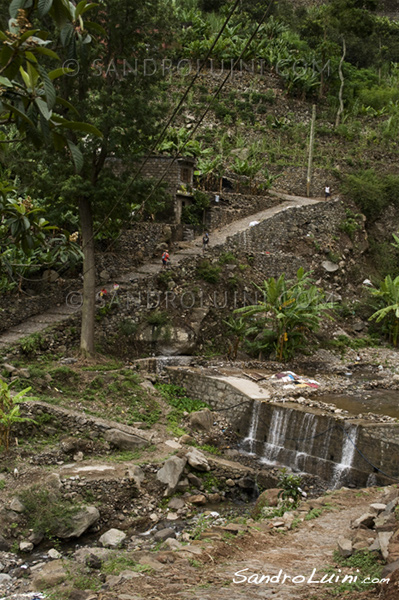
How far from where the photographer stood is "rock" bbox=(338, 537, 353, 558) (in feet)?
20.2

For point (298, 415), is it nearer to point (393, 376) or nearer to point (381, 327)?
point (393, 376)

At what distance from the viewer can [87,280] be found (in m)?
14.5

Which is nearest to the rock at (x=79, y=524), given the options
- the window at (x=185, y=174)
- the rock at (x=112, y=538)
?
the rock at (x=112, y=538)

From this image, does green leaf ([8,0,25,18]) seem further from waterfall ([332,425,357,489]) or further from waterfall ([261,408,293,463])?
waterfall ([261,408,293,463])

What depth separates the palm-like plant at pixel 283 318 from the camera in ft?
54.5

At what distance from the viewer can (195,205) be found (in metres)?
22.7

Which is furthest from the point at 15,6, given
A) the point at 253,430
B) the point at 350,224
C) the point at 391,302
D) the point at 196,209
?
the point at 350,224

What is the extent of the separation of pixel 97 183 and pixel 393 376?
31.9 ft

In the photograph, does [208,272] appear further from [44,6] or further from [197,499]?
[44,6]

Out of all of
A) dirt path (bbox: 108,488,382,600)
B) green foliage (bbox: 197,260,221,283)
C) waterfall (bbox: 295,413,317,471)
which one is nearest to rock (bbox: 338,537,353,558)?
dirt path (bbox: 108,488,382,600)

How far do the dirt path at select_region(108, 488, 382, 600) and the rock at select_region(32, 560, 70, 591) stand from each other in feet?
4.72

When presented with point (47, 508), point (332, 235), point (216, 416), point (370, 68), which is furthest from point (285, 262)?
point (370, 68)

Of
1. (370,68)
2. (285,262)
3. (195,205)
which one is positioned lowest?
(285,262)

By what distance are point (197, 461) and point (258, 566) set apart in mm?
4790
